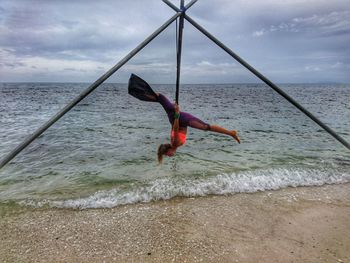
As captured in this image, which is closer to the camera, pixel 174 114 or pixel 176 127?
pixel 174 114

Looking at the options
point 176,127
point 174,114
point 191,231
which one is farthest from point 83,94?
point 191,231

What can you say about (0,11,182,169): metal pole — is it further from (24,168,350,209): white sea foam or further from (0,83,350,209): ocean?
(24,168,350,209): white sea foam

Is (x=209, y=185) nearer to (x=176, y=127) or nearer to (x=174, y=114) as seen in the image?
(x=176, y=127)

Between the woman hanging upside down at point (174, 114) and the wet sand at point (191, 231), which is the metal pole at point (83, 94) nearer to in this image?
the woman hanging upside down at point (174, 114)

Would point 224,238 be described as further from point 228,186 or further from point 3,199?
point 3,199

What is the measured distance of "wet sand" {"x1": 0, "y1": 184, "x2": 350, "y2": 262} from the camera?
610cm

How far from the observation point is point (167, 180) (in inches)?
415

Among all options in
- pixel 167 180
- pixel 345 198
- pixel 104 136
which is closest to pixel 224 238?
pixel 167 180

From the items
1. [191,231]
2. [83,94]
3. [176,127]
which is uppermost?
[83,94]

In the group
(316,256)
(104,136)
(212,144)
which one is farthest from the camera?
(104,136)

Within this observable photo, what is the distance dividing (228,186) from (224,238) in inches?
137

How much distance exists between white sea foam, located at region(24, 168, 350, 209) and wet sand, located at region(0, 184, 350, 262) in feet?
1.45

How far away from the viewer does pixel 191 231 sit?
7.00 metres

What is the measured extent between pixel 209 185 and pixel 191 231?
3.18 m
